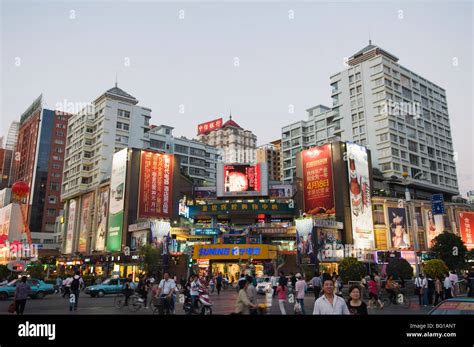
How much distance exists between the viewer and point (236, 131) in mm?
156375

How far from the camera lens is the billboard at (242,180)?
67.8 m

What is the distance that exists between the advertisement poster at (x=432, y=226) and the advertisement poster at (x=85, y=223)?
55.9 m

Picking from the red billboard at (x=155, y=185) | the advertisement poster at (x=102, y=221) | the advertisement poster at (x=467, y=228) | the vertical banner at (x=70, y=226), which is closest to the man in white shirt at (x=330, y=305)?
the red billboard at (x=155, y=185)

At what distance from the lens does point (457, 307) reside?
618 cm

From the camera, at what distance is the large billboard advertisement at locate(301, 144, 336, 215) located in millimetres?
59625

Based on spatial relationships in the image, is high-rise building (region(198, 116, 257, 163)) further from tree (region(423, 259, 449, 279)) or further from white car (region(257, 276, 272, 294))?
tree (region(423, 259, 449, 279))

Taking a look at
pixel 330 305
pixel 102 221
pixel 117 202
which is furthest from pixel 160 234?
→ pixel 330 305

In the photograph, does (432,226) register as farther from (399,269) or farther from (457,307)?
(457,307)

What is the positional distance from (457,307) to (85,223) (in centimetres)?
7367

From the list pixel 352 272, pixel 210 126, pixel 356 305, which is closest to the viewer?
pixel 356 305

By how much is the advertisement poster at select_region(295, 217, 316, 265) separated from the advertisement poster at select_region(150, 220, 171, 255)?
1834cm

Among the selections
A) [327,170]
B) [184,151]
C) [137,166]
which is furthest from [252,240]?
[184,151]

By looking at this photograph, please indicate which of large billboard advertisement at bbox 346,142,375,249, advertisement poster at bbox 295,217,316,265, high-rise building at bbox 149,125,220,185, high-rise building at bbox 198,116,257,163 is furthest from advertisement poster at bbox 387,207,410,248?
high-rise building at bbox 198,116,257,163
